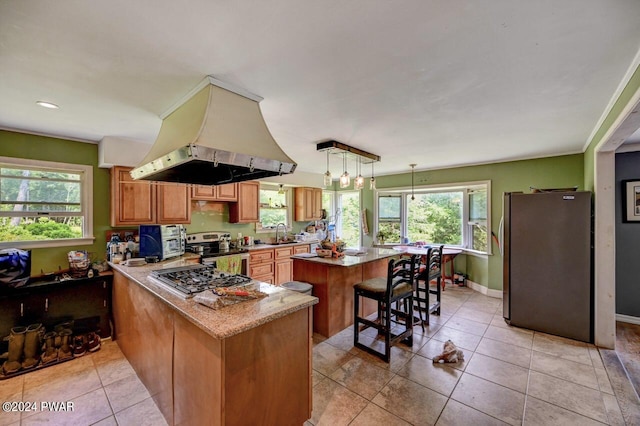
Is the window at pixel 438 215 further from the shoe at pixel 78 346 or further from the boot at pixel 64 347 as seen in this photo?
the boot at pixel 64 347

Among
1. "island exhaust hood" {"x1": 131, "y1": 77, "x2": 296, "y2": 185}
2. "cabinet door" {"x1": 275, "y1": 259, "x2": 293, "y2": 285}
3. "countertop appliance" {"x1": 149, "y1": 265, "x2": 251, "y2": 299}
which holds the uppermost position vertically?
"island exhaust hood" {"x1": 131, "y1": 77, "x2": 296, "y2": 185}

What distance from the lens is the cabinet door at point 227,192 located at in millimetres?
4348

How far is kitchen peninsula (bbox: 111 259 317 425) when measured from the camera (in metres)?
1.38

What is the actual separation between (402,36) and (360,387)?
101 inches

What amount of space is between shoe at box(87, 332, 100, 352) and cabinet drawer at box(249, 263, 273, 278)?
205 centimetres

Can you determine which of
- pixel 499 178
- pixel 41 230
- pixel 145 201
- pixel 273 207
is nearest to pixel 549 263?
pixel 499 178

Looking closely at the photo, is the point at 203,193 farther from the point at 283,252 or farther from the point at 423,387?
the point at 423,387

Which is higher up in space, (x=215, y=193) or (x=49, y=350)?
(x=215, y=193)

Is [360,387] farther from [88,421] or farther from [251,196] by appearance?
[251,196]

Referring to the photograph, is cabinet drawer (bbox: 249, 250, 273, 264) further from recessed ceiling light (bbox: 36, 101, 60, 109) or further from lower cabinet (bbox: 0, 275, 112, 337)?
recessed ceiling light (bbox: 36, 101, 60, 109)

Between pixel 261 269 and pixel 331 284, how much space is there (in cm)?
191

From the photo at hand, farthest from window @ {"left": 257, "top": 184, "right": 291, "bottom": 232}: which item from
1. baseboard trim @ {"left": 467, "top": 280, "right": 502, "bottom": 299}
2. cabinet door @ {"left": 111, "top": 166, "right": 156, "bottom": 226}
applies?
baseboard trim @ {"left": 467, "top": 280, "right": 502, "bottom": 299}

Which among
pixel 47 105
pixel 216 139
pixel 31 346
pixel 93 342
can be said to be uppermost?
pixel 47 105

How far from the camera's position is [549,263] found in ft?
10.4
